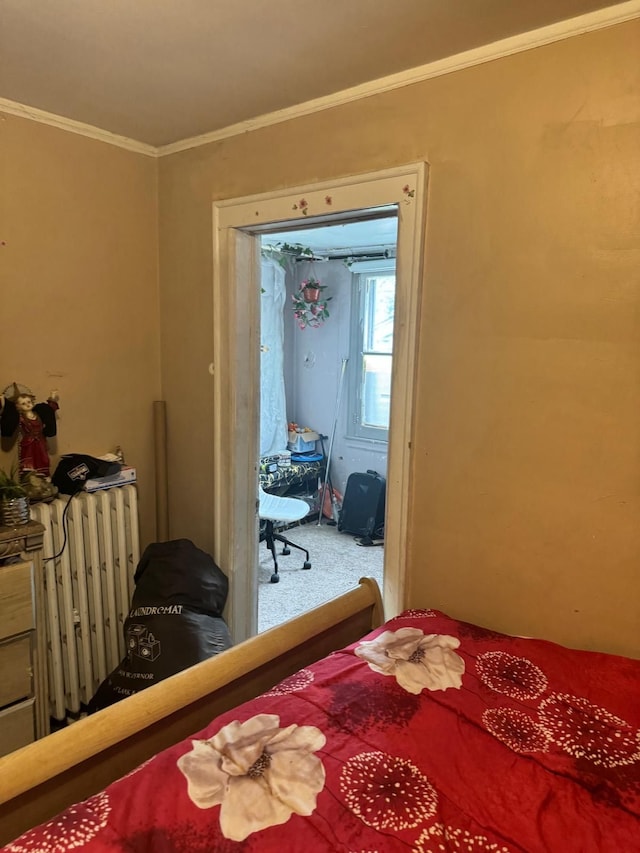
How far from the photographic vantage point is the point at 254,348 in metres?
2.43

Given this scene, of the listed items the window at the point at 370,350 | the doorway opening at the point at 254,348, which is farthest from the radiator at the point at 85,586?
the window at the point at 370,350

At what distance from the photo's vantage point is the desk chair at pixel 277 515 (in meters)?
4.00

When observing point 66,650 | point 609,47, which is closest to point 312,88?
point 609,47

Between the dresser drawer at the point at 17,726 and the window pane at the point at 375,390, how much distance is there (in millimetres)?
3405

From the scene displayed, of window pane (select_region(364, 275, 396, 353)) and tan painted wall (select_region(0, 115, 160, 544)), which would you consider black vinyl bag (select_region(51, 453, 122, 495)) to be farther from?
window pane (select_region(364, 275, 396, 353))

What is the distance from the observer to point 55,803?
3.79ft

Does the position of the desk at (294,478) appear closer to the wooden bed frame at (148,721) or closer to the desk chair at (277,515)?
the desk chair at (277,515)

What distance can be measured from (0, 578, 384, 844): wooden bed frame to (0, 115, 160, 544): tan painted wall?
128 cm

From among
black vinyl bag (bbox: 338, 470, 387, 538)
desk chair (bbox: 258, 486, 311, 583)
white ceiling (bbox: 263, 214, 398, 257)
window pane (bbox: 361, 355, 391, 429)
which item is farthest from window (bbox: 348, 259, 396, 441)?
desk chair (bbox: 258, 486, 311, 583)

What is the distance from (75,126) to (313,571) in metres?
3.01

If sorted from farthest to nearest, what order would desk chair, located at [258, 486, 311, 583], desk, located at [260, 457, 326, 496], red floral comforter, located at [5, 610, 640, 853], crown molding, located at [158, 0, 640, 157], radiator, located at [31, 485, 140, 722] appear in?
desk, located at [260, 457, 326, 496] < desk chair, located at [258, 486, 311, 583] < radiator, located at [31, 485, 140, 722] < crown molding, located at [158, 0, 640, 157] < red floral comforter, located at [5, 610, 640, 853]

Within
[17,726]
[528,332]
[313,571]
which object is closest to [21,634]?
[17,726]

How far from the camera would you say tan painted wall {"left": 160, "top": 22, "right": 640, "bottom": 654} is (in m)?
1.45

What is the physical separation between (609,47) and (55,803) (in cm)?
209
